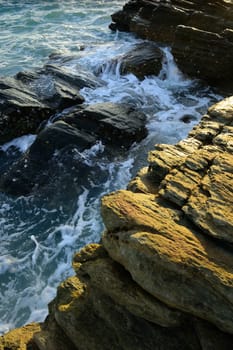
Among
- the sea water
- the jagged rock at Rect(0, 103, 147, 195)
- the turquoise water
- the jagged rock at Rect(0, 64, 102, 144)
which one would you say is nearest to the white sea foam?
the sea water

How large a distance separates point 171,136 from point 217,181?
6.79 meters

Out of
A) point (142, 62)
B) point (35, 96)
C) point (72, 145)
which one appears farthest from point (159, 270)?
point (142, 62)

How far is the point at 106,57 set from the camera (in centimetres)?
1750

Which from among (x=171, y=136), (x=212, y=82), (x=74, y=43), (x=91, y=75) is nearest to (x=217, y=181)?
(x=171, y=136)

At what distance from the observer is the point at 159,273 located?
4.86 metres

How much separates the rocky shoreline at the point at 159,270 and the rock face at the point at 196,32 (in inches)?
348

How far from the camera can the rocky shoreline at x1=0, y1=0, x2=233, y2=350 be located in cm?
477

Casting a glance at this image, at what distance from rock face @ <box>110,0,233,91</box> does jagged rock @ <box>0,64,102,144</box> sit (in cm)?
378

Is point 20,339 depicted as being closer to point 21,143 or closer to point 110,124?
point 110,124

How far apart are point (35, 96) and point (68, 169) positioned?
3705 millimetres

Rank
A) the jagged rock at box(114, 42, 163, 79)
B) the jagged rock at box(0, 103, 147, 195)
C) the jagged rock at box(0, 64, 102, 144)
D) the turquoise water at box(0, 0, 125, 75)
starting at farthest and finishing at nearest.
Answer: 1. the turquoise water at box(0, 0, 125, 75)
2. the jagged rock at box(114, 42, 163, 79)
3. the jagged rock at box(0, 64, 102, 144)
4. the jagged rock at box(0, 103, 147, 195)

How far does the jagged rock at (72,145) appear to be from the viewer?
35.4 feet

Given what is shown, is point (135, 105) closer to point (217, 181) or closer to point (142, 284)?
point (217, 181)

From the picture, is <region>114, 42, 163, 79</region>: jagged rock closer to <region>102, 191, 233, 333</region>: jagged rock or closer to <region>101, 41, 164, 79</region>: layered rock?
<region>101, 41, 164, 79</region>: layered rock
